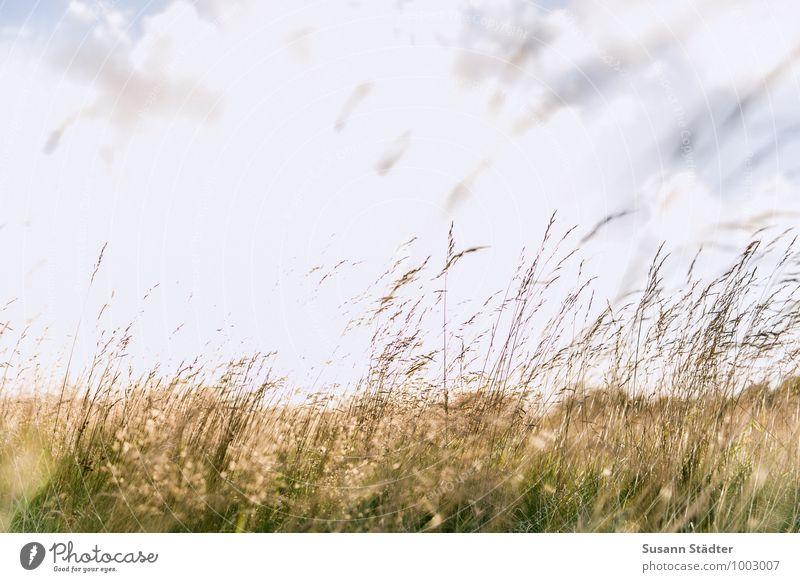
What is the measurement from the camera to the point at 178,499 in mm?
2566

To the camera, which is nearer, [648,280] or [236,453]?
[236,453]

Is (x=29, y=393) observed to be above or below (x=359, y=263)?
below

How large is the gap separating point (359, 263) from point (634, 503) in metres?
1.83

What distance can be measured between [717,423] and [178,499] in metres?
2.57
